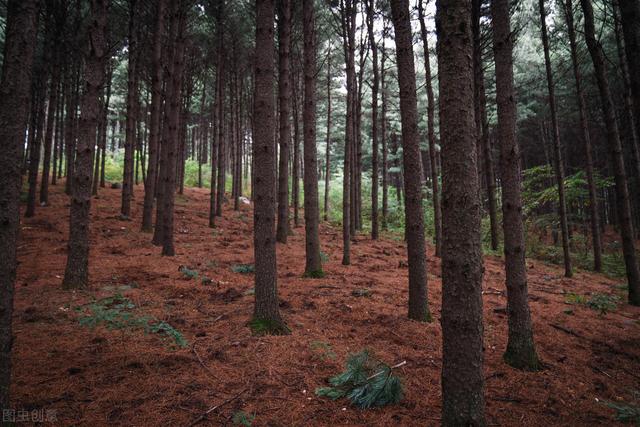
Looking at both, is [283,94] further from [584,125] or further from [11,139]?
[584,125]

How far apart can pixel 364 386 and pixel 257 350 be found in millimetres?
1439

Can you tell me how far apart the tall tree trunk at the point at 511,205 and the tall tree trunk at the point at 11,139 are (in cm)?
472

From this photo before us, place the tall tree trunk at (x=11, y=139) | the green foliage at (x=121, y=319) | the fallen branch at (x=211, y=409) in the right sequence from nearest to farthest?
the tall tree trunk at (x=11, y=139), the fallen branch at (x=211, y=409), the green foliage at (x=121, y=319)

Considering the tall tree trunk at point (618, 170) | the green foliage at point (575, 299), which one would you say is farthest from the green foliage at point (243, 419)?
the tall tree trunk at point (618, 170)

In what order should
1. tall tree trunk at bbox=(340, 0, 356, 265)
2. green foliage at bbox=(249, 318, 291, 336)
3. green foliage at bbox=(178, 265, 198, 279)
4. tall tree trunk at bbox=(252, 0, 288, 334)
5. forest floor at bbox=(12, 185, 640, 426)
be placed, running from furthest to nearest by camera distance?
1. tall tree trunk at bbox=(340, 0, 356, 265)
2. green foliage at bbox=(178, 265, 198, 279)
3. tall tree trunk at bbox=(252, 0, 288, 334)
4. green foliage at bbox=(249, 318, 291, 336)
5. forest floor at bbox=(12, 185, 640, 426)

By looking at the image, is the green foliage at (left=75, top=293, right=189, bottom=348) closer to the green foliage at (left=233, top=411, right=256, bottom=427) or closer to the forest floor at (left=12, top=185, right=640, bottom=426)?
the forest floor at (left=12, top=185, right=640, bottom=426)

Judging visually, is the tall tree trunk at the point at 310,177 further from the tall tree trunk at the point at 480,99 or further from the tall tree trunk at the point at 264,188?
the tall tree trunk at the point at 480,99

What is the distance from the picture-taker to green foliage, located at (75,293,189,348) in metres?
4.21

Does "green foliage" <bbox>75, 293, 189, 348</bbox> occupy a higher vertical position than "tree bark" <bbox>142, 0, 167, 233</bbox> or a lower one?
lower

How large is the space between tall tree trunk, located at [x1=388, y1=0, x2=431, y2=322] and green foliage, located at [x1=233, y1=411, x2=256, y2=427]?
10.8 ft

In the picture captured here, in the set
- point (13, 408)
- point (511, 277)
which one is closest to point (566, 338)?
point (511, 277)

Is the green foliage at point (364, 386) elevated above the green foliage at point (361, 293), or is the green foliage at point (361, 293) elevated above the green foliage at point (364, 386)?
the green foliage at point (361, 293)

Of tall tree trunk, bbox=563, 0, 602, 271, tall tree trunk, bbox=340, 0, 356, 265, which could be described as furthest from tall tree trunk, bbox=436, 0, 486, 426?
tall tree trunk, bbox=563, 0, 602, 271

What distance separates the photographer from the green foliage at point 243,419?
2621mm
